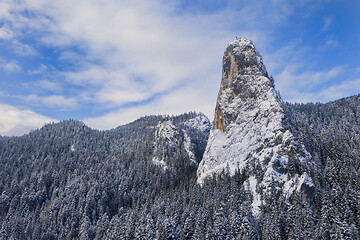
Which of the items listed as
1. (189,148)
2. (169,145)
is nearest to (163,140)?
(169,145)

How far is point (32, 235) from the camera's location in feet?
330

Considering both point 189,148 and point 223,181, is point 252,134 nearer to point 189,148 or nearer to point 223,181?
point 223,181

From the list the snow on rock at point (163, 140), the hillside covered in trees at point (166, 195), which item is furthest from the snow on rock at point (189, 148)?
the snow on rock at point (163, 140)

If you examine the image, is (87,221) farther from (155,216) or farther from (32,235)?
(155,216)

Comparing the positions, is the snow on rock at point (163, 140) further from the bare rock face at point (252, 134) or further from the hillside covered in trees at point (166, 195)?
the bare rock face at point (252, 134)

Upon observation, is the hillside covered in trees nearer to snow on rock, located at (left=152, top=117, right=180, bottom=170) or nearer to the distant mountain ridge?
the distant mountain ridge

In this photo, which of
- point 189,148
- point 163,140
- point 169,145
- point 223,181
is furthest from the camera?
point 163,140

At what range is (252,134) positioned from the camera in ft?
319

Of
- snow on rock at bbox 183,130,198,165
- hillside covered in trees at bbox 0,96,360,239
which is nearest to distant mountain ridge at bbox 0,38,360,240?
hillside covered in trees at bbox 0,96,360,239

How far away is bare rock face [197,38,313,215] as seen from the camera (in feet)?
257

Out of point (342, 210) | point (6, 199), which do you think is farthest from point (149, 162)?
point (342, 210)

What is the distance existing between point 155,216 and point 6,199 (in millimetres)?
97236

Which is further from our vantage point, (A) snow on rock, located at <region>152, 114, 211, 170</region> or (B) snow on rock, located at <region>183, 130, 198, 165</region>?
(B) snow on rock, located at <region>183, 130, 198, 165</region>

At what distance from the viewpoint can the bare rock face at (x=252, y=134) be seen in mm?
78312
